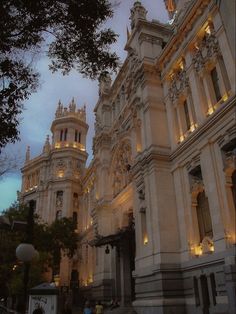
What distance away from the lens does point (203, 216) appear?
64.2 feet

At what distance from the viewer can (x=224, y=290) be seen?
52.1ft

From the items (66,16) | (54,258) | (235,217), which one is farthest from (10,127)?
(54,258)

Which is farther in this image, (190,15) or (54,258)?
(54,258)

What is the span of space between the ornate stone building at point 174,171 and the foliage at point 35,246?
5.34m

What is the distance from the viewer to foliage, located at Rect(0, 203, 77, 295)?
31938 millimetres

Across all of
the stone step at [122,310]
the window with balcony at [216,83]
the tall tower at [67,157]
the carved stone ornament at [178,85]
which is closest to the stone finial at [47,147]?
the tall tower at [67,157]

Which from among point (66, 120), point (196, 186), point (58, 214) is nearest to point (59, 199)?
point (58, 214)

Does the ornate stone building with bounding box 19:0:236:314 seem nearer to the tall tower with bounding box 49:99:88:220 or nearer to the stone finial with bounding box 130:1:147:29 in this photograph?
the stone finial with bounding box 130:1:147:29

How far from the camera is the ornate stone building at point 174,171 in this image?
1733 cm

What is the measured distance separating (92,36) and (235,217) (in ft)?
35.8

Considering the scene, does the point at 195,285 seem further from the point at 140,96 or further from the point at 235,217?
the point at 140,96

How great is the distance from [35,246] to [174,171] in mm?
17329

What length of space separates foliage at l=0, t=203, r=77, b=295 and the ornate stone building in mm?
5337

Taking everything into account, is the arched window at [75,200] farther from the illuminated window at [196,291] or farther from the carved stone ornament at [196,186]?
the illuminated window at [196,291]
